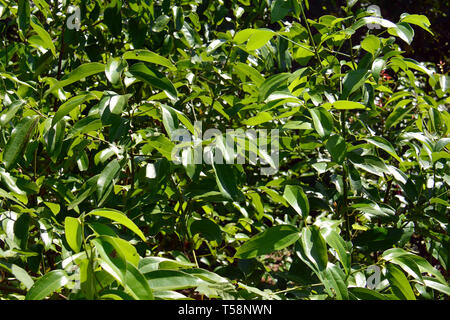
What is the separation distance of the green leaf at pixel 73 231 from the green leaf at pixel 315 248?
0.44 m

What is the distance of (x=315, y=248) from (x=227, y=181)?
0.91ft

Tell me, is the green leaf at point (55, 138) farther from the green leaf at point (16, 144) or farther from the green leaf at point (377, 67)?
the green leaf at point (377, 67)

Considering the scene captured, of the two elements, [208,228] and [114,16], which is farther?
[114,16]

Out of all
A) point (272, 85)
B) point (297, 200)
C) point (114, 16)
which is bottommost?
point (297, 200)

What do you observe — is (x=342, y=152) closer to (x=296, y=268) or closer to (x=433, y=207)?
(x=296, y=268)

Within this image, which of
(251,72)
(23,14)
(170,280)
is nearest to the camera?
(170,280)

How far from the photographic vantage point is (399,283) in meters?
1.04

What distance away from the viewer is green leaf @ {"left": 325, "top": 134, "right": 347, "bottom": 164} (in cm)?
119

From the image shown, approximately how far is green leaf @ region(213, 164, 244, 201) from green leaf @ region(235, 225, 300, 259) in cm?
13

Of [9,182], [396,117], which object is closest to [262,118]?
[396,117]

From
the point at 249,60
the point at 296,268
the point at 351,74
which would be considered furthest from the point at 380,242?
the point at 249,60

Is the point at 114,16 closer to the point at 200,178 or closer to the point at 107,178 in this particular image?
the point at 200,178

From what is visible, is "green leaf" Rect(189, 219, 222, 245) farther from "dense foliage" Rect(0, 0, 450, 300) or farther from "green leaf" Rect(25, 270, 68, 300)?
"green leaf" Rect(25, 270, 68, 300)

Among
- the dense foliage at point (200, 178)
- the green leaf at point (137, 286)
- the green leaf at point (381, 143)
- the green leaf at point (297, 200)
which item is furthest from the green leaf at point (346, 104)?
the green leaf at point (137, 286)
